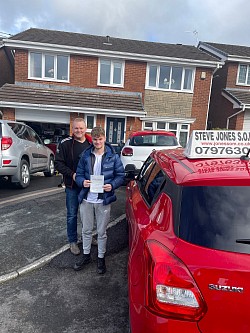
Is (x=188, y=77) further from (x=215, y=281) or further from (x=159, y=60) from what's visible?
(x=215, y=281)

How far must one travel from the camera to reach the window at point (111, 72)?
46.9 ft

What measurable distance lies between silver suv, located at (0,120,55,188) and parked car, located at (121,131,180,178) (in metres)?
2.63

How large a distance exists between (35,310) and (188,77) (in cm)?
1442

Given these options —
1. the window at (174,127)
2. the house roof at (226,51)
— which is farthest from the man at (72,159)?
the house roof at (226,51)

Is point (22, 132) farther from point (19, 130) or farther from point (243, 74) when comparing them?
point (243, 74)

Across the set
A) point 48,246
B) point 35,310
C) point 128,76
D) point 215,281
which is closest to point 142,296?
point 215,281

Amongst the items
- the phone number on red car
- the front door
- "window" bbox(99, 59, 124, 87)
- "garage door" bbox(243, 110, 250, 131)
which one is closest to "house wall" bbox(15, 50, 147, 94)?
"window" bbox(99, 59, 124, 87)

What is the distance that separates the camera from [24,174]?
718 cm

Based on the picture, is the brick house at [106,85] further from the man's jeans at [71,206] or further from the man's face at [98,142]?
the man's face at [98,142]

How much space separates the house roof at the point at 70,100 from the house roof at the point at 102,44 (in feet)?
6.62

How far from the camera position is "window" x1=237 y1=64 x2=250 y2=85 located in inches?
658

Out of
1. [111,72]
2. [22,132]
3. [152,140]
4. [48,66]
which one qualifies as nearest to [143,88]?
[111,72]

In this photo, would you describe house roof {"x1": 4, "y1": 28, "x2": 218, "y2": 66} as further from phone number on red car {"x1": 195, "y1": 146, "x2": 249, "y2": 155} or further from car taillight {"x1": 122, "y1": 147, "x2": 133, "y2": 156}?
phone number on red car {"x1": 195, "y1": 146, "x2": 249, "y2": 155}

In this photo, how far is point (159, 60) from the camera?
46.2 feet
